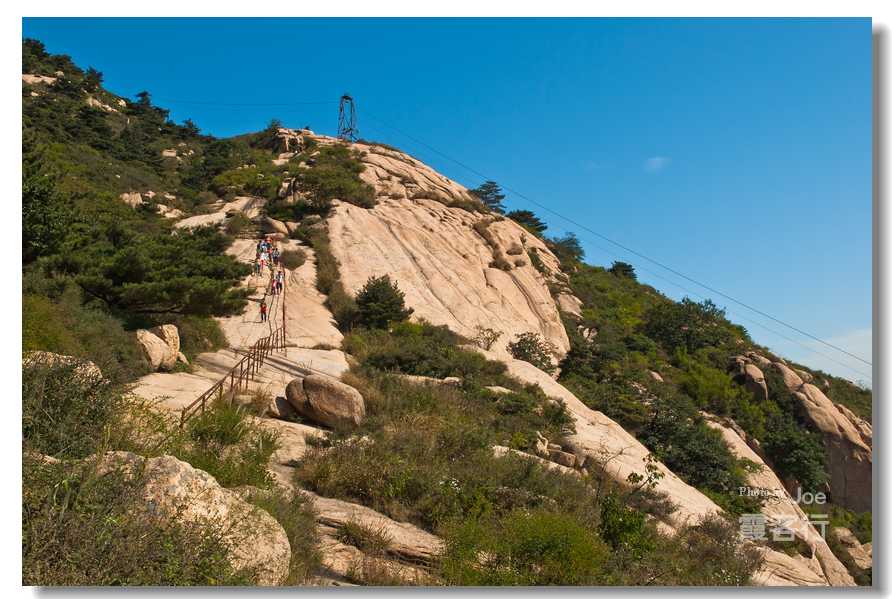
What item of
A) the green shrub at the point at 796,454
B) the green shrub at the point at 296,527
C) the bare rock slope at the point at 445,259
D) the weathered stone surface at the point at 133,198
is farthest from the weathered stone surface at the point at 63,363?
the weathered stone surface at the point at 133,198

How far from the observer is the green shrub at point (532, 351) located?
24.5 m

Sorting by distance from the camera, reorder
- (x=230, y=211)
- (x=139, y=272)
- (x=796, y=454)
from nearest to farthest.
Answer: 1. (x=139, y=272)
2. (x=796, y=454)
3. (x=230, y=211)

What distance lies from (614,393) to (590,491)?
543 inches

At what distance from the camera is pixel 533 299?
104 feet

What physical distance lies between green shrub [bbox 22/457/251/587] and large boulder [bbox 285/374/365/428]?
6212mm

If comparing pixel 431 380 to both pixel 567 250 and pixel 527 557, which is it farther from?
pixel 567 250

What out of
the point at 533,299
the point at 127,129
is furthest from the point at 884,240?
the point at 127,129

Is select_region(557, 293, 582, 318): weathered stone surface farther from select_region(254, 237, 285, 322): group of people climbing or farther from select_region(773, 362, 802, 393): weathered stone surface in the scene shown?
select_region(254, 237, 285, 322): group of people climbing

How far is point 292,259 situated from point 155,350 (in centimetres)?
1213

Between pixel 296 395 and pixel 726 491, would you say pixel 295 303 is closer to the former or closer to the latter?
pixel 296 395

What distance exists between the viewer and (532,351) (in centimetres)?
2491

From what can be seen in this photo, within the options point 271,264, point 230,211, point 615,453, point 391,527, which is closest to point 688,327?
point 615,453

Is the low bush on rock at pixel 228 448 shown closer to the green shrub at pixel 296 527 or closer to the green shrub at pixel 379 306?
the green shrub at pixel 296 527

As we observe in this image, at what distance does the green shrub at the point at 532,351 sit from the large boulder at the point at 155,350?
14884 millimetres
